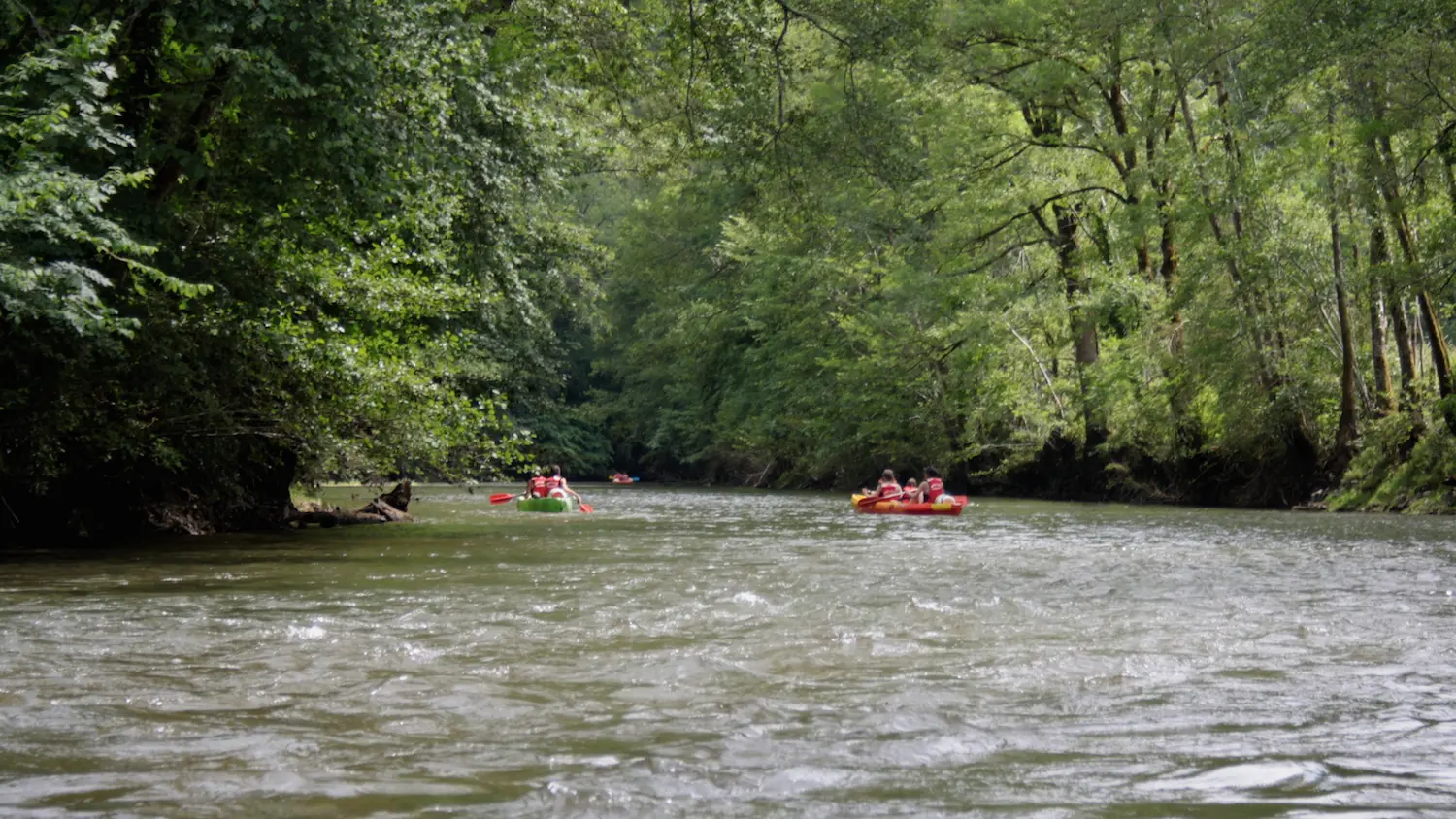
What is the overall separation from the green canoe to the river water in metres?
11.6

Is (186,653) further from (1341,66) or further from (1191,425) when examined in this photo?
(1191,425)

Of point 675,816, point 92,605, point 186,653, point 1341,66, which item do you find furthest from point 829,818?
point 1341,66

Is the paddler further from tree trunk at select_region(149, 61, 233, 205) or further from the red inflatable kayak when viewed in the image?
tree trunk at select_region(149, 61, 233, 205)

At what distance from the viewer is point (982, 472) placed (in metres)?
33.1

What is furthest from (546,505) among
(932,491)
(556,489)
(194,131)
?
(194,131)

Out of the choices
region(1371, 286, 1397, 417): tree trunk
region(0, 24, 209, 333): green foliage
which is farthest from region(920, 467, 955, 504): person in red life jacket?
region(0, 24, 209, 333): green foliage

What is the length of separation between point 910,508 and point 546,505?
6552 mm

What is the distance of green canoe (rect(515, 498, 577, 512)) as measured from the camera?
24078 mm

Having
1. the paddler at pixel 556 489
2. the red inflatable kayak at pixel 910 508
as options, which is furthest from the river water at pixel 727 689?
the paddler at pixel 556 489

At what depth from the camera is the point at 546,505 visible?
24.1 meters

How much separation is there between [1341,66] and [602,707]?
50.6 ft

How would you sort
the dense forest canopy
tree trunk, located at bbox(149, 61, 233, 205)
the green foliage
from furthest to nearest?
tree trunk, located at bbox(149, 61, 233, 205) < the dense forest canopy < the green foliage

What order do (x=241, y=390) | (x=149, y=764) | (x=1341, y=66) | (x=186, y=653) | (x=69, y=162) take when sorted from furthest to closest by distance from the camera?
1. (x=1341, y=66)
2. (x=241, y=390)
3. (x=69, y=162)
4. (x=186, y=653)
5. (x=149, y=764)

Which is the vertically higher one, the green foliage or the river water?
the green foliage
